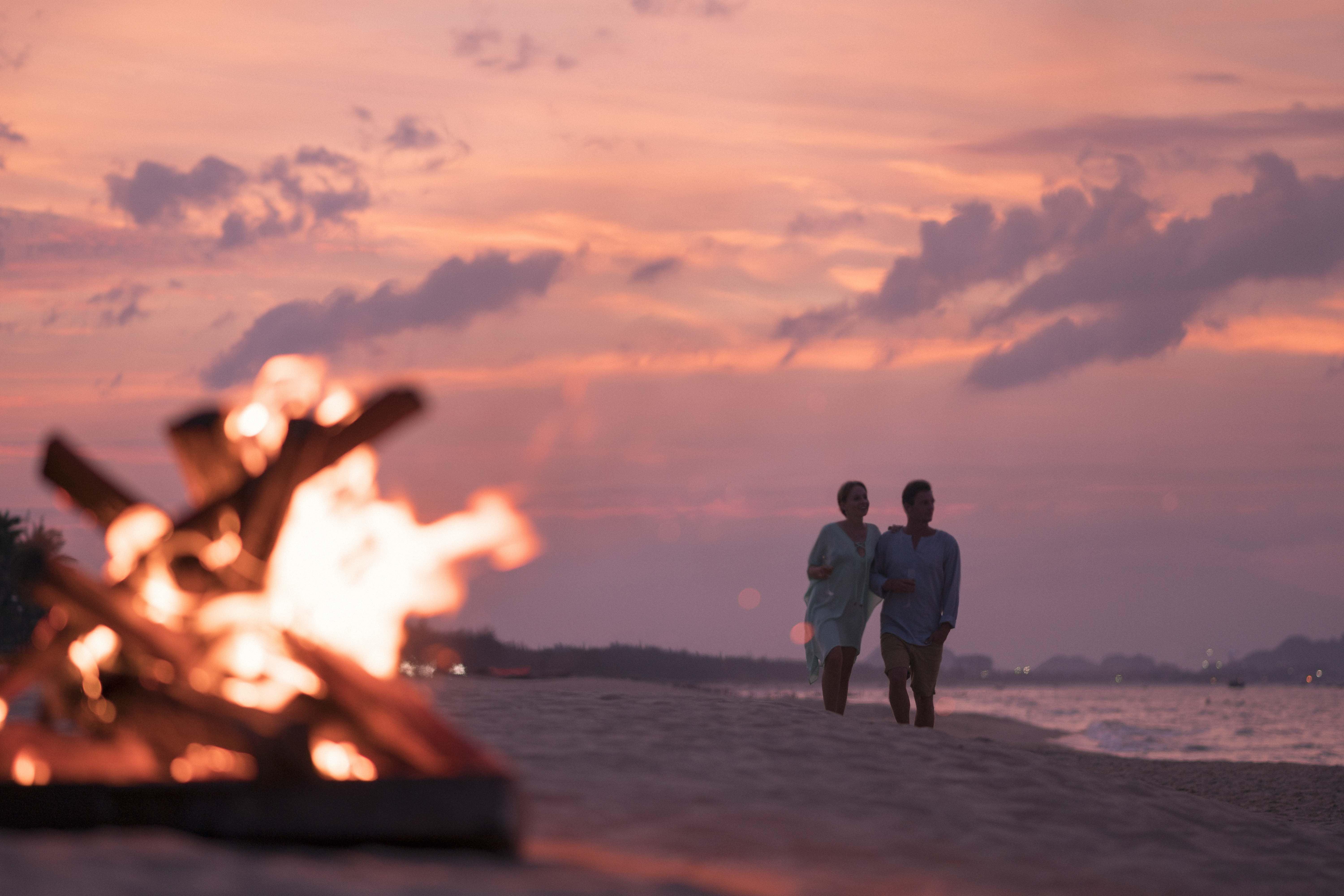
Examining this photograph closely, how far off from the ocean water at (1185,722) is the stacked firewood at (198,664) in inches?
852

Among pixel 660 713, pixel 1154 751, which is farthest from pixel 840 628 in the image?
pixel 1154 751

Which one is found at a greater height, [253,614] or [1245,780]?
[253,614]

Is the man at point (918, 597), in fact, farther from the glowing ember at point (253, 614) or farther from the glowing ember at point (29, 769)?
the glowing ember at point (29, 769)

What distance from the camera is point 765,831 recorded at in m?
6.00

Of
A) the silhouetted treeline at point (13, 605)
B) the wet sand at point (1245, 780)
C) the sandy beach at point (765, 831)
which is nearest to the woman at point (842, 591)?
the wet sand at point (1245, 780)

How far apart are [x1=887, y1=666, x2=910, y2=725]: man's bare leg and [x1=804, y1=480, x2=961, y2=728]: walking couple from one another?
0.04ft

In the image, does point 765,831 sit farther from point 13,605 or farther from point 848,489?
point 13,605

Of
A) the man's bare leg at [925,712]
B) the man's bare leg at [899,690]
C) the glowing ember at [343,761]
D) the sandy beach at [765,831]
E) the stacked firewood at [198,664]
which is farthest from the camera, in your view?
the man's bare leg at [899,690]

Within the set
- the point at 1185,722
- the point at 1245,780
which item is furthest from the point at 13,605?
the point at 1185,722

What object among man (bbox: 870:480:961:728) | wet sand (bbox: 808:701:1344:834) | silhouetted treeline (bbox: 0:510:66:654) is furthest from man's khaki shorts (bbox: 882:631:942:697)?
silhouetted treeline (bbox: 0:510:66:654)

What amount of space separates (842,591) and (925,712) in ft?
3.86

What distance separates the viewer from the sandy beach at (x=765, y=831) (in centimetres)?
421

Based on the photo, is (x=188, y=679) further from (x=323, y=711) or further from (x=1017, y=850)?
(x=1017, y=850)

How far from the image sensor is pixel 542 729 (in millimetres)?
8281
